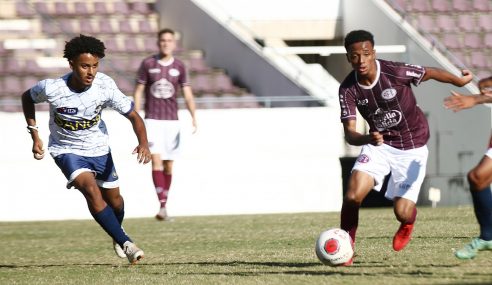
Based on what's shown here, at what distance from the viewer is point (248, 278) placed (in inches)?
301

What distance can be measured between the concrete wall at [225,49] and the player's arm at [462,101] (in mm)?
10338

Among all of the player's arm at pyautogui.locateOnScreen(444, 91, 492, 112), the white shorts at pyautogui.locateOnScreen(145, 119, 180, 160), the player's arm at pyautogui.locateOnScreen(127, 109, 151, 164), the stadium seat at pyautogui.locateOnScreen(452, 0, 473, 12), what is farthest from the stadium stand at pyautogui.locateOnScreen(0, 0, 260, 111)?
the player's arm at pyautogui.locateOnScreen(444, 91, 492, 112)

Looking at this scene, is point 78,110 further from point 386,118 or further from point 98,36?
point 98,36

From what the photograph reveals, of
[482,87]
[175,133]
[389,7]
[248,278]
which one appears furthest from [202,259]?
[389,7]

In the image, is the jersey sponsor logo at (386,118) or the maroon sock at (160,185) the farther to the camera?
the maroon sock at (160,185)

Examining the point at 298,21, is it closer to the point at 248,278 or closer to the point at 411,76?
the point at 411,76

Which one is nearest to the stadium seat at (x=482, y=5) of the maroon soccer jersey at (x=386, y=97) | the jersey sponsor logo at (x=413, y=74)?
the maroon soccer jersey at (x=386, y=97)

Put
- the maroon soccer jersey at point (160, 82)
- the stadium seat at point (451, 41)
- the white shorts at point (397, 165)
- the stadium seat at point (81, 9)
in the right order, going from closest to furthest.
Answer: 1. the white shorts at point (397, 165)
2. the maroon soccer jersey at point (160, 82)
3. the stadium seat at point (451, 41)
4. the stadium seat at point (81, 9)

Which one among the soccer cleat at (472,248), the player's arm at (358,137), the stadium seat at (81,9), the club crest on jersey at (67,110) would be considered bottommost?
the stadium seat at (81,9)

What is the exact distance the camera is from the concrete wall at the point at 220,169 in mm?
16219

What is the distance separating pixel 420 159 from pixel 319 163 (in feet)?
25.2

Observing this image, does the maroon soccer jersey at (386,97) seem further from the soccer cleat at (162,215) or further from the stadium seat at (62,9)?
the stadium seat at (62,9)

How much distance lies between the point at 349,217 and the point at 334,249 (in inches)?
25.2

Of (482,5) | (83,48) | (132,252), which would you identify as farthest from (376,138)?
(482,5)
